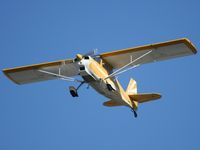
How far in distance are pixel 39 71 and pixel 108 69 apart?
3.46 m

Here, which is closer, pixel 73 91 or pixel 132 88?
pixel 73 91

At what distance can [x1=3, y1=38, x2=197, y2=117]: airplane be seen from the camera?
92.2 ft

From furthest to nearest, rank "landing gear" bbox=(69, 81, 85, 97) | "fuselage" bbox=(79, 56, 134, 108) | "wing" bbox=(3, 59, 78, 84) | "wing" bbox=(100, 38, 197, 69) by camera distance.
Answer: "wing" bbox=(3, 59, 78, 84) → "wing" bbox=(100, 38, 197, 69) → "landing gear" bbox=(69, 81, 85, 97) → "fuselage" bbox=(79, 56, 134, 108)

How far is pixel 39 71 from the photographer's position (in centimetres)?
3084

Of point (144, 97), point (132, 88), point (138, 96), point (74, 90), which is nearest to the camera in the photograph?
point (74, 90)

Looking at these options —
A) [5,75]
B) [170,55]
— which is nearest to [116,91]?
[170,55]

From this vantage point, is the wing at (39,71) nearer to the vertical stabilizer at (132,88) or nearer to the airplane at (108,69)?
the airplane at (108,69)

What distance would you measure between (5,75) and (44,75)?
1820 millimetres

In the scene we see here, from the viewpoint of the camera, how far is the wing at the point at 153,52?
28656 millimetres

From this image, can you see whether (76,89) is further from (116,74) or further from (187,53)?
(187,53)

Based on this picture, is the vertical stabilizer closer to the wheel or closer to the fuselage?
the fuselage

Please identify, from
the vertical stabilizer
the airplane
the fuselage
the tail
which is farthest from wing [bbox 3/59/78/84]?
the vertical stabilizer

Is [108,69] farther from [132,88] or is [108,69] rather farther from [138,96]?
[132,88]

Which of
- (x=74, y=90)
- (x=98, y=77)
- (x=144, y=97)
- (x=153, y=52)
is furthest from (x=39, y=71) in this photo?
(x=153, y=52)
